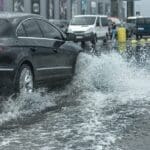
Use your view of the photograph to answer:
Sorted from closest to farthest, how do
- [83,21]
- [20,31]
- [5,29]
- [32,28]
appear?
[5,29], [20,31], [32,28], [83,21]

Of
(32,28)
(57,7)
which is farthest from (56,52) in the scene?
(57,7)

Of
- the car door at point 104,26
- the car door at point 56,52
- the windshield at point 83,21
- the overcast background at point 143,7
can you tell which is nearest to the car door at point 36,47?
the car door at point 56,52

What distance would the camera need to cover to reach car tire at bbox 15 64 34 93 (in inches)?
376

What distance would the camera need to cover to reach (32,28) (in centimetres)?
1052

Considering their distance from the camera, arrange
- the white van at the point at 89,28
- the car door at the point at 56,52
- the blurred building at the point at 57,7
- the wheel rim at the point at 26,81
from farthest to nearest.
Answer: the blurred building at the point at 57,7 < the white van at the point at 89,28 < the car door at the point at 56,52 < the wheel rim at the point at 26,81

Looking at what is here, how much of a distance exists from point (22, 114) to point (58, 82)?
104 inches

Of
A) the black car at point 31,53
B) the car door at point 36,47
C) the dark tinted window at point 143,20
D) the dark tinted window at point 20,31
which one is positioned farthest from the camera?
the dark tinted window at point 143,20

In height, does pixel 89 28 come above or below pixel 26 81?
below

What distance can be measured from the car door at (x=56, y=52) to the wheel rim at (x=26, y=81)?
83 centimetres

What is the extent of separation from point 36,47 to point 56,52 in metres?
0.90

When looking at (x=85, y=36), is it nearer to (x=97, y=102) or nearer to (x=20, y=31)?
(x=97, y=102)

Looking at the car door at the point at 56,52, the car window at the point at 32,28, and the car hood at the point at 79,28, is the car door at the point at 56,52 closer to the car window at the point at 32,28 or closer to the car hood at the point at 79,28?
the car window at the point at 32,28

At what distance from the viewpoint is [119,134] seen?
7.55 meters

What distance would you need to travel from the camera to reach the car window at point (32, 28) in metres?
10.3
